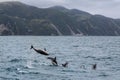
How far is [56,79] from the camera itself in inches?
1571

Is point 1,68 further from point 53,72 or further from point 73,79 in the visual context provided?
point 73,79

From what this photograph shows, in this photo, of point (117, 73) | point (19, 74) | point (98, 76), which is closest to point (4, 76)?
point (19, 74)

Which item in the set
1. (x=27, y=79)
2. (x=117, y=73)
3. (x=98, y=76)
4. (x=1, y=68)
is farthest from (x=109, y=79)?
(x=1, y=68)

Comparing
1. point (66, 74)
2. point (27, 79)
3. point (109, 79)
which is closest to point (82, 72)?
point (66, 74)

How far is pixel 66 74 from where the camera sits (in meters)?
44.5

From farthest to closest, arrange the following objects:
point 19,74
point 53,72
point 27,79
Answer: point 53,72
point 19,74
point 27,79

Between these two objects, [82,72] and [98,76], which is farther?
[82,72]

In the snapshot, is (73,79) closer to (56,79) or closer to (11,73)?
(56,79)

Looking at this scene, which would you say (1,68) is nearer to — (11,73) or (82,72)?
(11,73)

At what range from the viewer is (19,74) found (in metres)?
42.9

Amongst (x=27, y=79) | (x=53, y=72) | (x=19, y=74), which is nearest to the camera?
(x=27, y=79)

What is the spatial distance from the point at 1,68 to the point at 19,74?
613cm

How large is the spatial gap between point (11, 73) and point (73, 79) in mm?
7620

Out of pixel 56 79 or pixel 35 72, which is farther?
pixel 35 72
